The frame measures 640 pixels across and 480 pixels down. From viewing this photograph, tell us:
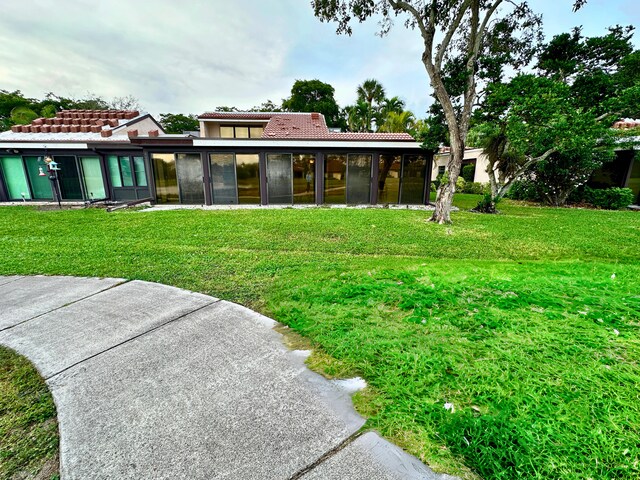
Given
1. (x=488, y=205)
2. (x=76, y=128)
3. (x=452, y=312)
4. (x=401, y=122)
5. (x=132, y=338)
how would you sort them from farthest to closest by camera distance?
(x=401, y=122)
(x=76, y=128)
(x=488, y=205)
(x=452, y=312)
(x=132, y=338)

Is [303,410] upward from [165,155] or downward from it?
downward

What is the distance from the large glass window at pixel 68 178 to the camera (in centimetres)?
1217

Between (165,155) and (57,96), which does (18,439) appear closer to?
(165,155)

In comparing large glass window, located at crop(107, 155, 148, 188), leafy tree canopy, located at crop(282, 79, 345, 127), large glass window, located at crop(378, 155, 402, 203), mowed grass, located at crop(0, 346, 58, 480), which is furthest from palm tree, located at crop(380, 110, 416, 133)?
mowed grass, located at crop(0, 346, 58, 480)

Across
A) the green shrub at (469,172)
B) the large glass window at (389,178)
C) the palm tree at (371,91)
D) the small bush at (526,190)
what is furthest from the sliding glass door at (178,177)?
the palm tree at (371,91)

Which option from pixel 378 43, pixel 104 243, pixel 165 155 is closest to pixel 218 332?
pixel 104 243

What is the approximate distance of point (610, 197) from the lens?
468 inches

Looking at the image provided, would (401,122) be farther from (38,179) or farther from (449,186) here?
(38,179)

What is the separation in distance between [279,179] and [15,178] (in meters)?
11.4

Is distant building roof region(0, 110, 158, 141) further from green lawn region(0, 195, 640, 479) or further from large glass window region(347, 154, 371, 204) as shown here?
large glass window region(347, 154, 371, 204)

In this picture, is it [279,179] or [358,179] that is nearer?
[279,179]

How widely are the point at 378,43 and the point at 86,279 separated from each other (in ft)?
38.9

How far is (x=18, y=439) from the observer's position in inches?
62.4

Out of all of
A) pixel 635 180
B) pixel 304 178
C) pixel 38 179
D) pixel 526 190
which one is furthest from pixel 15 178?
pixel 635 180
